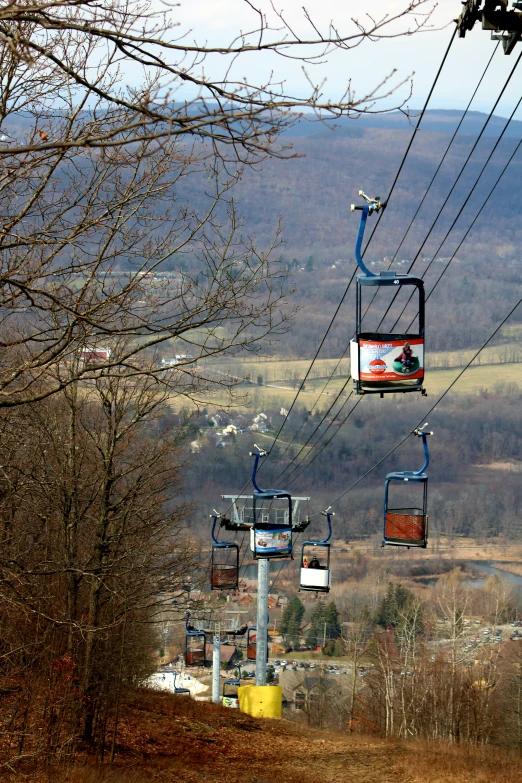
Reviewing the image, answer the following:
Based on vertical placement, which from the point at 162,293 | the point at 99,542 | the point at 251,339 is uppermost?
the point at 162,293

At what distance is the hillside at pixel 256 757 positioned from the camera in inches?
559

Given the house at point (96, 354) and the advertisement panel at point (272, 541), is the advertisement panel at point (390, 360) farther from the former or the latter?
the advertisement panel at point (272, 541)

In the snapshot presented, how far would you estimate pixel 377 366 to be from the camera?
Answer: 11.5 metres

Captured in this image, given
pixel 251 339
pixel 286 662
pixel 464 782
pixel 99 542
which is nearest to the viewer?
pixel 251 339

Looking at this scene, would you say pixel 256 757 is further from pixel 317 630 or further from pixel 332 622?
pixel 317 630

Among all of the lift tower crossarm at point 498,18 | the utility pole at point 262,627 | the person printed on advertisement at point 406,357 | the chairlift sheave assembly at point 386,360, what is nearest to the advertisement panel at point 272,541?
the utility pole at point 262,627

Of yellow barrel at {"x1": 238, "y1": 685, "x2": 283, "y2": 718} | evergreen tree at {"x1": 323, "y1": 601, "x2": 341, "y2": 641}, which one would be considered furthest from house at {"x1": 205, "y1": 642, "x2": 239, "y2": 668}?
yellow barrel at {"x1": 238, "y1": 685, "x2": 283, "y2": 718}

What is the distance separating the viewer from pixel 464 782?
14.3 m

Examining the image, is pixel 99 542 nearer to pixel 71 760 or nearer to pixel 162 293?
pixel 71 760

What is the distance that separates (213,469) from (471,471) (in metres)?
55.5

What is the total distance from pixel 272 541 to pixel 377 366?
8.99 m

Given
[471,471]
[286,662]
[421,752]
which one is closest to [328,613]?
[286,662]

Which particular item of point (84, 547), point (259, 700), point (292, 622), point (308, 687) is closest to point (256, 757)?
point (84, 547)

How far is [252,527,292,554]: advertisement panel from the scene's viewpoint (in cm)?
1969
